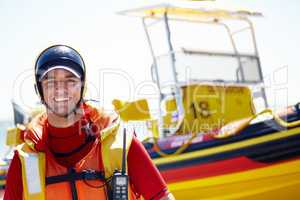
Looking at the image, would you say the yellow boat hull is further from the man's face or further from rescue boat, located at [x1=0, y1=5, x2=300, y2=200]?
the man's face

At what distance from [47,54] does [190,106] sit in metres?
4.01

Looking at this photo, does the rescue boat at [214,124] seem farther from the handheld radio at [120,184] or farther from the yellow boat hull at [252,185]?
the handheld radio at [120,184]

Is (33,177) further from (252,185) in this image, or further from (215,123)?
(215,123)

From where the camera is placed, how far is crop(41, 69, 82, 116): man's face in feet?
5.06

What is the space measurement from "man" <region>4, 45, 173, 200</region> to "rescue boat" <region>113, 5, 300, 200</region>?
2.94m

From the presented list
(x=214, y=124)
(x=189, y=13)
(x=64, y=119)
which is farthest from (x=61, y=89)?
(x=189, y=13)

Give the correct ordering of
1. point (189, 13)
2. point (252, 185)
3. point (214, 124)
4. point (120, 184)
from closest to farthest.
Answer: point (120, 184)
point (252, 185)
point (214, 124)
point (189, 13)

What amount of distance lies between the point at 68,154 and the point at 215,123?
4.08 meters

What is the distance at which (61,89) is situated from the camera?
154cm

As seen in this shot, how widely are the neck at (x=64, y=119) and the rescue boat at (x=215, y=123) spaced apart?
3016 mm

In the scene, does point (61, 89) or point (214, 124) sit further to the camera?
point (214, 124)

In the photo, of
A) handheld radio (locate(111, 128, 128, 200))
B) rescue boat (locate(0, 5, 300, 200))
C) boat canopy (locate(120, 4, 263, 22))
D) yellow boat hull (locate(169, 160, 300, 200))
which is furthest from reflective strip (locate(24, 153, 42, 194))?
boat canopy (locate(120, 4, 263, 22))

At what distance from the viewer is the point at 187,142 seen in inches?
190

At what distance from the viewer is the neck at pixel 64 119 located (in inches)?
64.0
